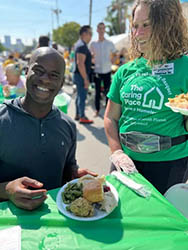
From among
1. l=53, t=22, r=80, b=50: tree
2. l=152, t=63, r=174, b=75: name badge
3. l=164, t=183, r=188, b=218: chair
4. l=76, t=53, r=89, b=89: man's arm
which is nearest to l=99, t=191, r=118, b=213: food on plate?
l=164, t=183, r=188, b=218: chair

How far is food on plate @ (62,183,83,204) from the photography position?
3.13 feet

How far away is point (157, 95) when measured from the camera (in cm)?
123

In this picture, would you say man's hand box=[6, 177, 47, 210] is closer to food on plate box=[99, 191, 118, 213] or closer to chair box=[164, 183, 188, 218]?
food on plate box=[99, 191, 118, 213]

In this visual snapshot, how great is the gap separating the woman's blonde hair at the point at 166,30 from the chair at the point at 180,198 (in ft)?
2.51

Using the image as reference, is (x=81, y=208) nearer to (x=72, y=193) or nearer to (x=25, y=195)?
(x=72, y=193)

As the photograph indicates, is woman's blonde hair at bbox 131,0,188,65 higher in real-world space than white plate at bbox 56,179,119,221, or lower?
higher

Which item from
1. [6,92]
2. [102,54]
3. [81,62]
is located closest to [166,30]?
[6,92]

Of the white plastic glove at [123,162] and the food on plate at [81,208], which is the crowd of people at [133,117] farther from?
the food on plate at [81,208]

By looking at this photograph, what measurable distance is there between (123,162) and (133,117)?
0.29m

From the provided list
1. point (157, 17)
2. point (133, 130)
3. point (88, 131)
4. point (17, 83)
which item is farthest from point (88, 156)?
point (157, 17)

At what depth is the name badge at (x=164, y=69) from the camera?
1238mm

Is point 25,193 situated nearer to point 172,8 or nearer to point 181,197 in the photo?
point 181,197

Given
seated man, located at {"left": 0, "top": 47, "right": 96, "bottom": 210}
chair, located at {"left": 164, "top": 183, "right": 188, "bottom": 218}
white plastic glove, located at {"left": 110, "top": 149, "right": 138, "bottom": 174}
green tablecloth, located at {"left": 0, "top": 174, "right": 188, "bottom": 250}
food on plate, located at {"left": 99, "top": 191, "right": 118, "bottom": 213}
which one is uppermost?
seated man, located at {"left": 0, "top": 47, "right": 96, "bottom": 210}

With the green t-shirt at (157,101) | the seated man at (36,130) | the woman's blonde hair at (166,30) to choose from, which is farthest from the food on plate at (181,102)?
the seated man at (36,130)
